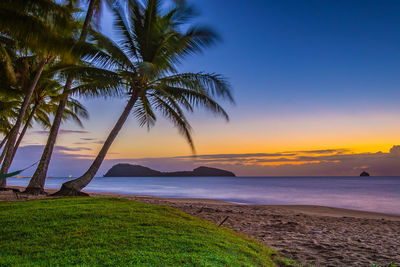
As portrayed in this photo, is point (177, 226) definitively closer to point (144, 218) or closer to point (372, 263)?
point (144, 218)

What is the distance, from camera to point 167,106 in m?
10.3

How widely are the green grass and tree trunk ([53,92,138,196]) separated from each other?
174 inches

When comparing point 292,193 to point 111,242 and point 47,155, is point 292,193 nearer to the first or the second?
point 47,155

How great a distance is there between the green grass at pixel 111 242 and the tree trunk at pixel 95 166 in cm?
443

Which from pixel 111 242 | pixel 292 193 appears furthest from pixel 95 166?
pixel 292 193

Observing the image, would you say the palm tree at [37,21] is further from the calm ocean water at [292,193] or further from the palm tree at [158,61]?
the calm ocean water at [292,193]

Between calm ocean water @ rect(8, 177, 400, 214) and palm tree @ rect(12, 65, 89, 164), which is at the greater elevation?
palm tree @ rect(12, 65, 89, 164)

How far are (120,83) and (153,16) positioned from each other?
8.92ft

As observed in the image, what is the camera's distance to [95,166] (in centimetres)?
972

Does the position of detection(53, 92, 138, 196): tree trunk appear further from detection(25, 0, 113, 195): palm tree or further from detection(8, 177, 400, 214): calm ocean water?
detection(8, 177, 400, 214): calm ocean water

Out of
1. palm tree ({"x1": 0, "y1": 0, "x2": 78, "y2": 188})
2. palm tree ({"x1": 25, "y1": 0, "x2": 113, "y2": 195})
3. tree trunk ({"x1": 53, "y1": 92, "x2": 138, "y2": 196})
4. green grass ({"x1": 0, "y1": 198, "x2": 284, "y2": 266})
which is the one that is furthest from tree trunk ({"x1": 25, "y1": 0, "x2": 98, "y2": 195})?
green grass ({"x1": 0, "y1": 198, "x2": 284, "y2": 266})

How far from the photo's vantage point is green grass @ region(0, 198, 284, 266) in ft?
9.62

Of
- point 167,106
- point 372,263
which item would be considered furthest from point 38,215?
point 167,106

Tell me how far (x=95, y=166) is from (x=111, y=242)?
6785mm
